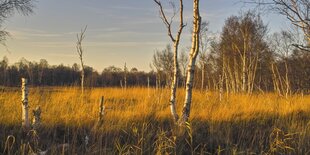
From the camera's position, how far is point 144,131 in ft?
21.3

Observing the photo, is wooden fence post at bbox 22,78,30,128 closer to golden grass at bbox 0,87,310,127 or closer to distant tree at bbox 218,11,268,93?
golden grass at bbox 0,87,310,127

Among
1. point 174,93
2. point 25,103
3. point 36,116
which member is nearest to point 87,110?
point 174,93

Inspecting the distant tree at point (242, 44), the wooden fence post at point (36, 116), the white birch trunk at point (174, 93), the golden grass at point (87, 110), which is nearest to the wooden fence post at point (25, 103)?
the wooden fence post at point (36, 116)

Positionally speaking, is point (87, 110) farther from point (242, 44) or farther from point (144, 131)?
point (242, 44)

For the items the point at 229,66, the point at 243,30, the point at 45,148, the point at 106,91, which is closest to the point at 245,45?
the point at 243,30

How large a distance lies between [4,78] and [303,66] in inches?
848

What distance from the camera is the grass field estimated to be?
5320mm

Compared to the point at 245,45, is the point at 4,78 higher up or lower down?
lower down

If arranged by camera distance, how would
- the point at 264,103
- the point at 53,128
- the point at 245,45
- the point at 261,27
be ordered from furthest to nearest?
the point at 261,27 → the point at 245,45 → the point at 264,103 → the point at 53,128

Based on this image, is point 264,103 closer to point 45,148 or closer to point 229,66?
point 45,148

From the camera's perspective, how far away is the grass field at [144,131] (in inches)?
209

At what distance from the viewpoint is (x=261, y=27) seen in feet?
98.9

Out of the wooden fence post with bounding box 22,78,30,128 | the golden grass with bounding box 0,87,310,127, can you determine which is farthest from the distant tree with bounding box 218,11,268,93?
the wooden fence post with bounding box 22,78,30,128

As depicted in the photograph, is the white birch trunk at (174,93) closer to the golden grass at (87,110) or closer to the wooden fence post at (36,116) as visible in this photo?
the golden grass at (87,110)
